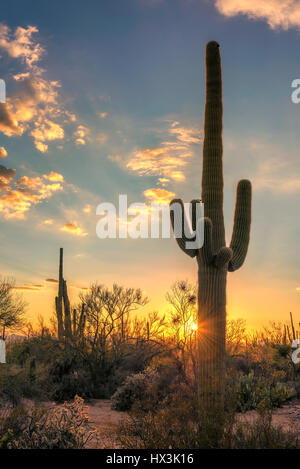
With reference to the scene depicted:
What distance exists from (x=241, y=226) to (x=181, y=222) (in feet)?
5.45

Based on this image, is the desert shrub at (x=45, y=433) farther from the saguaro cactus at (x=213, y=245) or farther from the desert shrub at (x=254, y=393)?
the desert shrub at (x=254, y=393)

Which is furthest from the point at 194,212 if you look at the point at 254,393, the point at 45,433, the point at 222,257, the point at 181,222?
the point at 254,393

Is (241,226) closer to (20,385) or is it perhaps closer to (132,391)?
(132,391)

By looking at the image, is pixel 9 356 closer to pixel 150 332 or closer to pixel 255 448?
pixel 150 332

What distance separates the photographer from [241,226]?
10.8 metres

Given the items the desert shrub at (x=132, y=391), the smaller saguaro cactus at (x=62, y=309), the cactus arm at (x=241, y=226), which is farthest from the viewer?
the smaller saguaro cactus at (x=62, y=309)

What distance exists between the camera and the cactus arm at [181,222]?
1013cm

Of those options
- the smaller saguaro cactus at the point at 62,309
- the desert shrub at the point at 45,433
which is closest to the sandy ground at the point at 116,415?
the desert shrub at the point at 45,433

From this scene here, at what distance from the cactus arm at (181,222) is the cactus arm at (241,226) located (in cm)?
114

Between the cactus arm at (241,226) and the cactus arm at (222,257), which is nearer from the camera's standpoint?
the cactus arm at (222,257)

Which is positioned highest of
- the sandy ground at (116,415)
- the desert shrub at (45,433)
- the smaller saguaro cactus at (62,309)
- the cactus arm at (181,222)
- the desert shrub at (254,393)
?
the cactus arm at (181,222)

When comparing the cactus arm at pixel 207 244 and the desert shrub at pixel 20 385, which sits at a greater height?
the cactus arm at pixel 207 244
